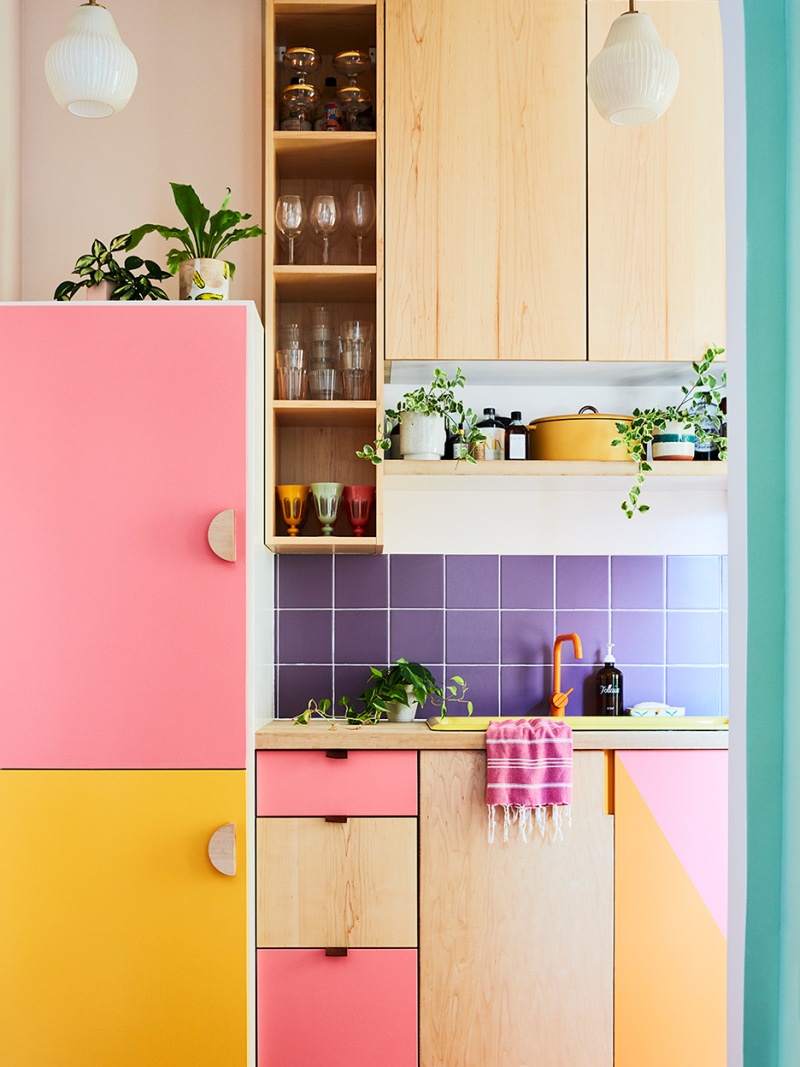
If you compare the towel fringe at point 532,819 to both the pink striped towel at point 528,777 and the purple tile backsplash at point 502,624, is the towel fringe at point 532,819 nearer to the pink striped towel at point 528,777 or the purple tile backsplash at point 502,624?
the pink striped towel at point 528,777

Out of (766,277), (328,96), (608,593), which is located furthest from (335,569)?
(766,277)

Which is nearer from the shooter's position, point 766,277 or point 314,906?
point 766,277

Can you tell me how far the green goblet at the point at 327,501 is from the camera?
90.7 inches

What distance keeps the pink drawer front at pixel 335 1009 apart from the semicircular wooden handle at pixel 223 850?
12.2 inches

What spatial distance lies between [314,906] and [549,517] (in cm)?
129

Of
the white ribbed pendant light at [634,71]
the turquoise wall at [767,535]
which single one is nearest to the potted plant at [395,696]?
the white ribbed pendant light at [634,71]

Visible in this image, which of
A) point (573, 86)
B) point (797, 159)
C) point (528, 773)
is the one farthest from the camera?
point (573, 86)

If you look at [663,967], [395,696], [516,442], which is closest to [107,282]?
[516,442]

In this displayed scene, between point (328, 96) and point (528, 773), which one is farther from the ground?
point (328, 96)

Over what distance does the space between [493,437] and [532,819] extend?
103 cm

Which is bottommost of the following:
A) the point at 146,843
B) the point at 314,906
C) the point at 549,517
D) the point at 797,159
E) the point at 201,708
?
the point at 314,906

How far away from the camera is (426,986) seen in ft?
6.75

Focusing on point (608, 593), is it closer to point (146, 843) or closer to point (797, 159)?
point (146, 843)

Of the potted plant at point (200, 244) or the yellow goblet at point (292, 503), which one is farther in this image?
the yellow goblet at point (292, 503)
